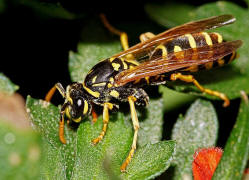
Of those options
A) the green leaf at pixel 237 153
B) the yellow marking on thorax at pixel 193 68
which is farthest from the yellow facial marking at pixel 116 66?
the green leaf at pixel 237 153

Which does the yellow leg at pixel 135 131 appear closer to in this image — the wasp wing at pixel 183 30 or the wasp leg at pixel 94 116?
the wasp leg at pixel 94 116

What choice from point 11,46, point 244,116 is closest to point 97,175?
point 244,116

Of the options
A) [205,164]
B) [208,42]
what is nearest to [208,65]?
[208,42]

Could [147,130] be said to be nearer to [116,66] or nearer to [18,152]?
[116,66]

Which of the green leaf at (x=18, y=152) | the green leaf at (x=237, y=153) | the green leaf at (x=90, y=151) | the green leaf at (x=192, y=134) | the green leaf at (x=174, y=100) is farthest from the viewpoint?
the green leaf at (x=174, y=100)

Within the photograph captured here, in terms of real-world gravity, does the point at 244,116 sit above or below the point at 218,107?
above

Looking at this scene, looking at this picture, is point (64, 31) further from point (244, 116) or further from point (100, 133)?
point (244, 116)
